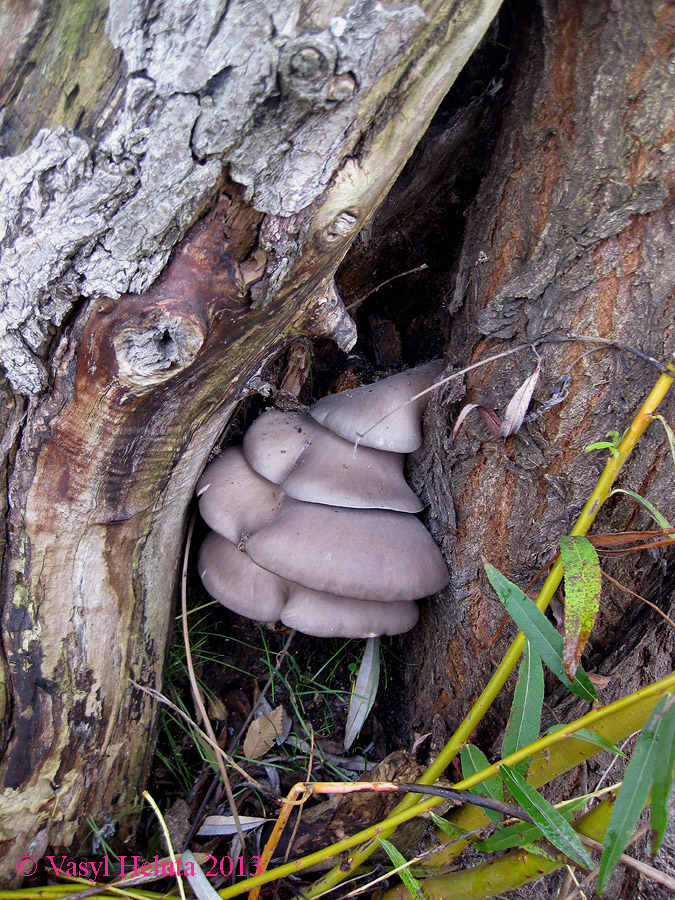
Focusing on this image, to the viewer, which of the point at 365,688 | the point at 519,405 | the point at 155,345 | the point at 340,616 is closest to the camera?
the point at 155,345

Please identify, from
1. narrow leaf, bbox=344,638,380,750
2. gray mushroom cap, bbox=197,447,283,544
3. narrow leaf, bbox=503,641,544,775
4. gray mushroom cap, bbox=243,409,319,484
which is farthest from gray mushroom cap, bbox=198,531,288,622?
narrow leaf, bbox=503,641,544,775

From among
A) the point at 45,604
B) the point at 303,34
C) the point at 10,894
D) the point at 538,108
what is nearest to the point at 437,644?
the point at 45,604

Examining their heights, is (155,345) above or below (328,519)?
above

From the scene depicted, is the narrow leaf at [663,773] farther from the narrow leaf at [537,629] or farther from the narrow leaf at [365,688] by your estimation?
the narrow leaf at [365,688]

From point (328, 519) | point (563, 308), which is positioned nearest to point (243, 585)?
point (328, 519)

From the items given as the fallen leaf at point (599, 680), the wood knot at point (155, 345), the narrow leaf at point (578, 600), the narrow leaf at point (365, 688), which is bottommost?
the narrow leaf at point (365, 688)

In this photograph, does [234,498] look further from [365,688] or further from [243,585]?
[365,688]

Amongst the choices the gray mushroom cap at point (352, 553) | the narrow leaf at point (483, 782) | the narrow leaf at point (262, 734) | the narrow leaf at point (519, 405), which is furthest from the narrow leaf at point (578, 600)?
the narrow leaf at point (262, 734)
